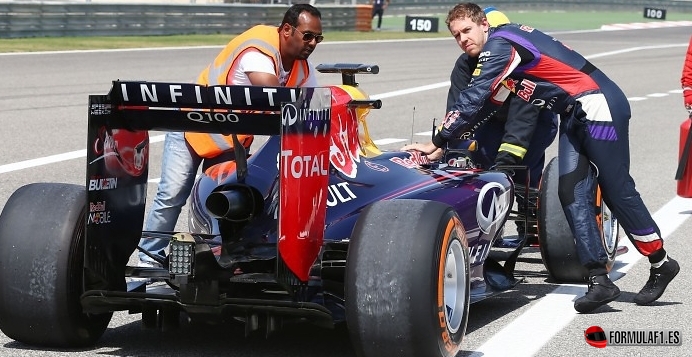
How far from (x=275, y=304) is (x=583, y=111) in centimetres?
244

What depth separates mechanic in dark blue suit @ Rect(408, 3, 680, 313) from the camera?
7.25m

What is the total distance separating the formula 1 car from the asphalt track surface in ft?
0.97

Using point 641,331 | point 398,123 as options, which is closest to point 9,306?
point 641,331

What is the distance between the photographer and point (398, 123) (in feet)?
56.5

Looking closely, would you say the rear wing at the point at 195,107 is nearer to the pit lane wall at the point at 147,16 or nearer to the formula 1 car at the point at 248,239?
the formula 1 car at the point at 248,239

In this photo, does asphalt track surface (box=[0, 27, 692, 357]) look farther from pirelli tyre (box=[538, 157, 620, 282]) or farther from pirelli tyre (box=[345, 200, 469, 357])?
pirelli tyre (box=[345, 200, 469, 357])

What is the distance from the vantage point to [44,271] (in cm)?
579

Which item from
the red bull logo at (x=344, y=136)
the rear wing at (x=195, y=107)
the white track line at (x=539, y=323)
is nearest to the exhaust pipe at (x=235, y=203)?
the rear wing at (x=195, y=107)

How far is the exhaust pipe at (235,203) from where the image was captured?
5.93 meters

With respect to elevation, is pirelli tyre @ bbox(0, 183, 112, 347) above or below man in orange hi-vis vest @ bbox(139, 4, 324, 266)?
below

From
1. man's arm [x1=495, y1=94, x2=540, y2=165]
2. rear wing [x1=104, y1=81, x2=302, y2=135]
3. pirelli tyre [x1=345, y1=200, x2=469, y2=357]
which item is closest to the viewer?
pirelli tyre [x1=345, y1=200, x2=469, y2=357]

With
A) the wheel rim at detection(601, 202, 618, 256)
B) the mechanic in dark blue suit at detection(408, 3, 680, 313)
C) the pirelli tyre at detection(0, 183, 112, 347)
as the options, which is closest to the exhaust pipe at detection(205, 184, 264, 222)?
the pirelli tyre at detection(0, 183, 112, 347)

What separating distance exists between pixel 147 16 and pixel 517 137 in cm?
2417

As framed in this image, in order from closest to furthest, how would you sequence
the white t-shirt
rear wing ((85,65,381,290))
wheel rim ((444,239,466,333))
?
rear wing ((85,65,381,290))
wheel rim ((444,239,466,333))
the white t-shirt
